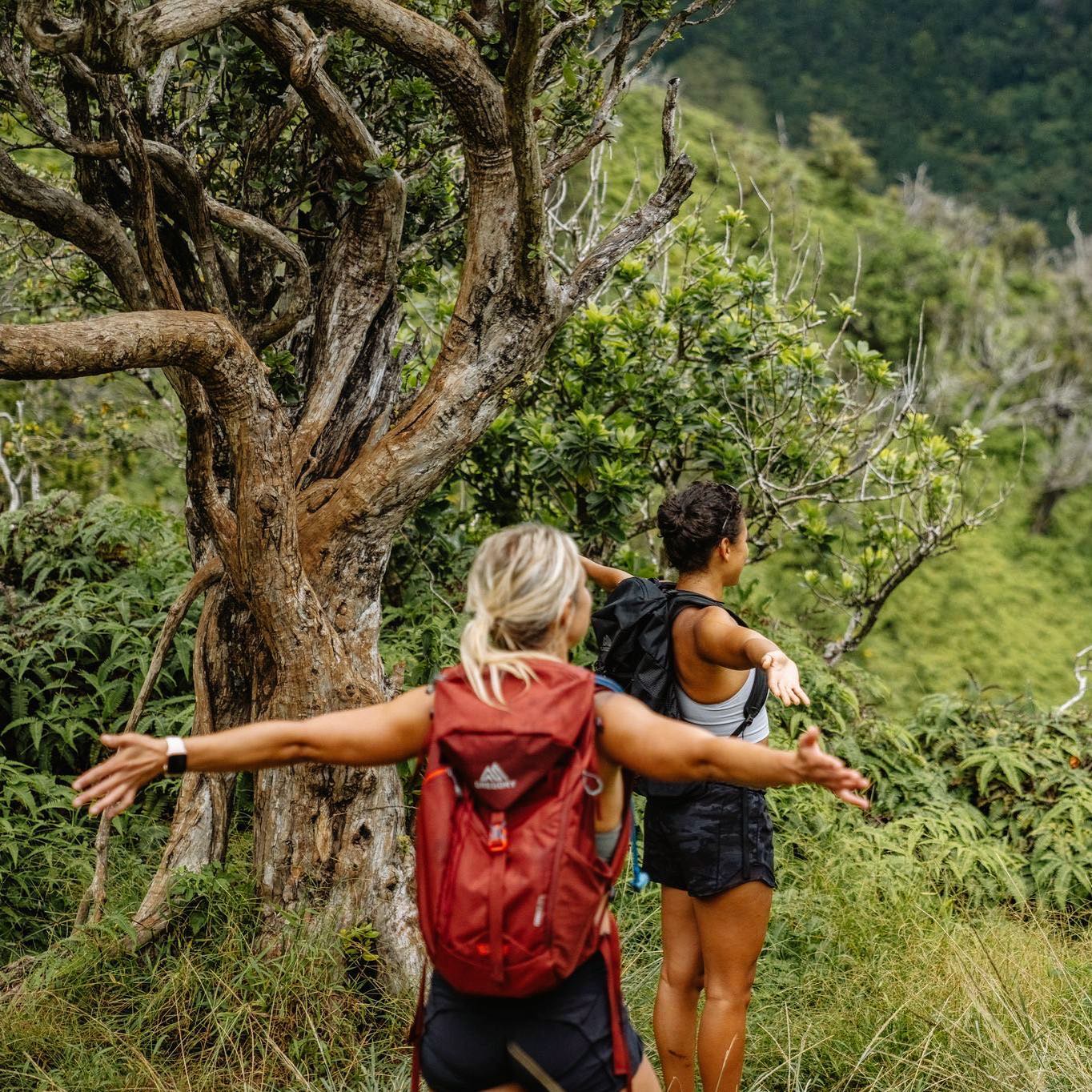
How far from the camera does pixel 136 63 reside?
287cm

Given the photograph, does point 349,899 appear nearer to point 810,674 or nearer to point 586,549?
point 586,549

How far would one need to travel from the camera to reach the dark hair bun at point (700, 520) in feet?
10.3

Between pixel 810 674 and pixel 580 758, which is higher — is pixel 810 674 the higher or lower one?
the lower one

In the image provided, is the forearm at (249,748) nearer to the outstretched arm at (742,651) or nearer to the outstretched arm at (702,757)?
the outstretched arm at (702,757)

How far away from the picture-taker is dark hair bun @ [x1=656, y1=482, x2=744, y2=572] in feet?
10.3

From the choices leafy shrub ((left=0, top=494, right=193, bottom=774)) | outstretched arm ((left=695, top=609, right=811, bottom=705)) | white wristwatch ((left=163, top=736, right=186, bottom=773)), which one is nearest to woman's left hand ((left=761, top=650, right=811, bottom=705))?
outstretched arm ((left=695, top=609, right=811, bottom=705))

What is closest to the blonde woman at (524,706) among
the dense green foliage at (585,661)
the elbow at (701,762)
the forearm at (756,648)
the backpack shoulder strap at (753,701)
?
the elbow at (701,762)

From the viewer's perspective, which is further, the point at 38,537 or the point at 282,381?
the point at 38,537

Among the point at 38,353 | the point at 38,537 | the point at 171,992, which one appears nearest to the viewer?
the point at 38,353

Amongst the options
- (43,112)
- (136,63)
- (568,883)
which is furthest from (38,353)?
(568,883)

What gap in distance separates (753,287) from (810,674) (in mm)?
2354

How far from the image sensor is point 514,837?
2096mm

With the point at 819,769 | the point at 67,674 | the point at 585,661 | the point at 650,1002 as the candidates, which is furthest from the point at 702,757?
the point at 67,674

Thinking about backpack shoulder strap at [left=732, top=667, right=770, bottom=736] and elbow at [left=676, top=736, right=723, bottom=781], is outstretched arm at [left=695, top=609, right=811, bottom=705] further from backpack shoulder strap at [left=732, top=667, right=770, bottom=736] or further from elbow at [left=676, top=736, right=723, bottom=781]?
elbow at [left=676, top=736, right=723, bottom=781]
